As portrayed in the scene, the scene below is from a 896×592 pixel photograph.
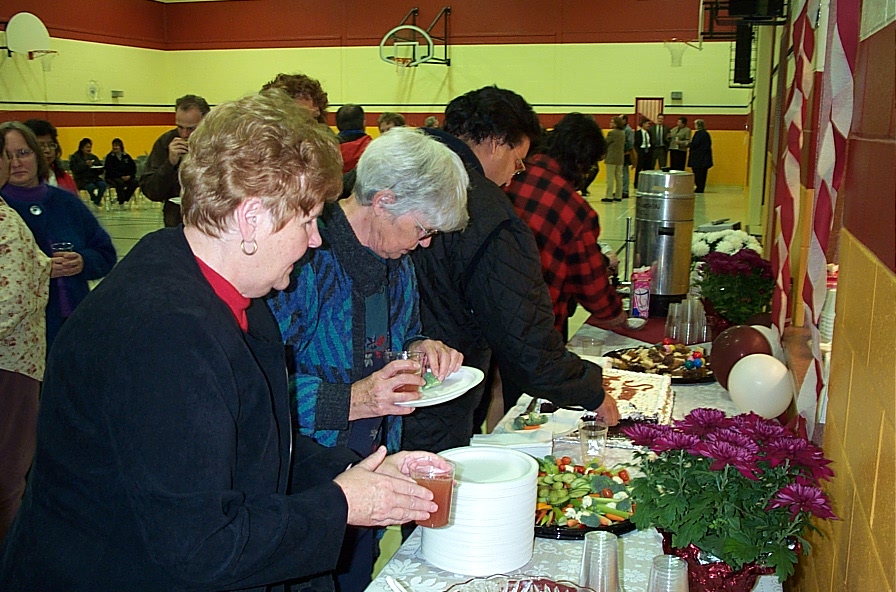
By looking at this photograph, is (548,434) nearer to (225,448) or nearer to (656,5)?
(225,448)

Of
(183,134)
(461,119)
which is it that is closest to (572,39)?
(183,134)

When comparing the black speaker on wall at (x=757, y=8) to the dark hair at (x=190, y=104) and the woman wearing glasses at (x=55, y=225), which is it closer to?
the dark hair at (x=190, y=104)

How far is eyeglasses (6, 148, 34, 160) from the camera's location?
3340mm

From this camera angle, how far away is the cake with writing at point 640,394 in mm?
2359

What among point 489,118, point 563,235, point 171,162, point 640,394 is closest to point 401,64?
point 171,162

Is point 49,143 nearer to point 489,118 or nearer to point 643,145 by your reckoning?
point 489,118

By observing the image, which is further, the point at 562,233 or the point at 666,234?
the point at 666,234

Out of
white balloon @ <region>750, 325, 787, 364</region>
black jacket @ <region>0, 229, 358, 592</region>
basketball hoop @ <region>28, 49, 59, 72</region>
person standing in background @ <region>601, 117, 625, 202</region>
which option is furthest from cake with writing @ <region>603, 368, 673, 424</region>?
basketball hoop @ <region>28, 49, 59, 72</region>

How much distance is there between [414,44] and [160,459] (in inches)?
657

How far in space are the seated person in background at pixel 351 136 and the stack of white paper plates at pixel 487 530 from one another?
9.91 ft

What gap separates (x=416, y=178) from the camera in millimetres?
1861

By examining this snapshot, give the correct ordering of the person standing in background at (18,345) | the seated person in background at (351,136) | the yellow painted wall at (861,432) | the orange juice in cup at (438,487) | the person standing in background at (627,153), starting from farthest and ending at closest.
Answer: the person standing in background at (627,153) → the seated person in background at (351,136) → the person standing in background at (18,345) → the orange juice in cup at (438,487) → the yellow painted wall at (861,432)

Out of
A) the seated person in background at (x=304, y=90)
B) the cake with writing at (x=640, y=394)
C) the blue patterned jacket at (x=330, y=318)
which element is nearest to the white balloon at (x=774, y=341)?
the cake with writing at (x=640, y=394)

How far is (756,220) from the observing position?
898 cm
